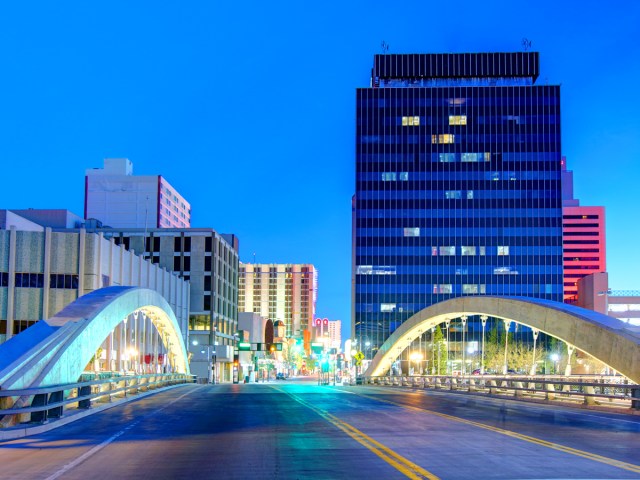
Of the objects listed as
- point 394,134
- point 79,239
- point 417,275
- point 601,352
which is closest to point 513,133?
point 394,134

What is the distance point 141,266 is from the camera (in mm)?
81438

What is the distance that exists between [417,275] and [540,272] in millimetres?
21276

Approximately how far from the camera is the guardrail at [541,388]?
27188mm

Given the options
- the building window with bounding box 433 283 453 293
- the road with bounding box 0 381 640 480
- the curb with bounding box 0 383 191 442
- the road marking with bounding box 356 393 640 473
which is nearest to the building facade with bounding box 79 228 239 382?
the building window with bounding box 433 283 453 293

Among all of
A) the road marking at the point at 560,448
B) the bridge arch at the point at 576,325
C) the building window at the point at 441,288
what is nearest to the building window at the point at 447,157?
the building window at the point at 441,288

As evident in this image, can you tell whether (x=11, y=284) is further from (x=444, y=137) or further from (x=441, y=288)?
(x=444, y=137)

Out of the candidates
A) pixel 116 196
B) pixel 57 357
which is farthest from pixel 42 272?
pixel 116 196

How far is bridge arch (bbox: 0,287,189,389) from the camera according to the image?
18508 mm

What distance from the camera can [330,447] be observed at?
14633 millimetres

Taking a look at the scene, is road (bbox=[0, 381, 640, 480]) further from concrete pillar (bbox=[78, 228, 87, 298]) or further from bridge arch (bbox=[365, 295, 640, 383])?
concrete pillar (bbox=[78, 228, 87, 298])

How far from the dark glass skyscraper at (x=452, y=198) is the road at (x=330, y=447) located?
12612cm

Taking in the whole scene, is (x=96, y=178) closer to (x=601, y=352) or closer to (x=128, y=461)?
(x=601, y=352)

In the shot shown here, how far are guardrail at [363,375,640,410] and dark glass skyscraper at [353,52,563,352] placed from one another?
72.8 m

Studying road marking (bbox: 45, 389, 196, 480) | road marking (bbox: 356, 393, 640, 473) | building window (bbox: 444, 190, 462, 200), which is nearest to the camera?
road marking (bbox: 45, 389, 196, 480)
